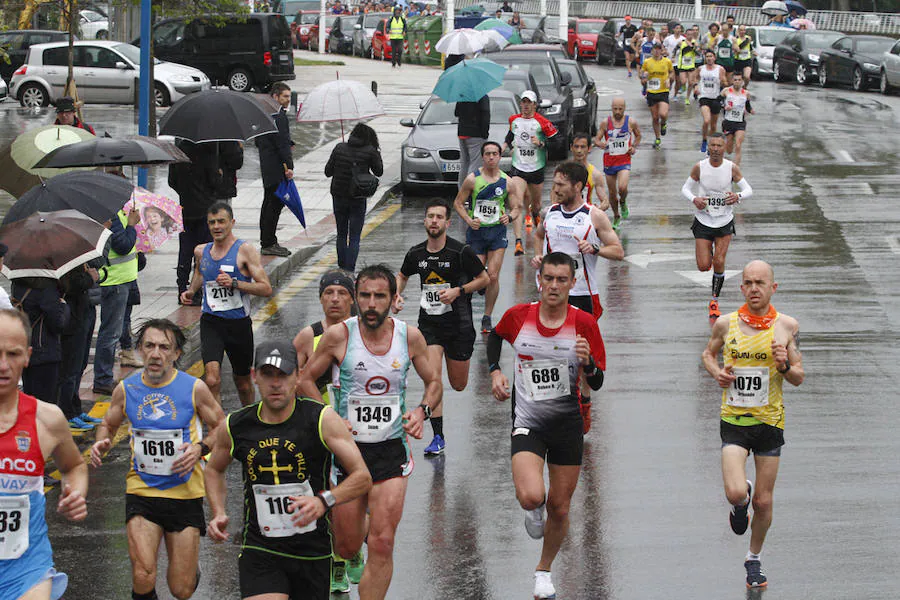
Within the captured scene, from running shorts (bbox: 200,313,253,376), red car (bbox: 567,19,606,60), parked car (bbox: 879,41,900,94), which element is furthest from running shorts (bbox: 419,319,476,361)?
red car (bbox: 567,19,606,60)

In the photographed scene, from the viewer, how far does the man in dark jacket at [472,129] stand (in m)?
19.6

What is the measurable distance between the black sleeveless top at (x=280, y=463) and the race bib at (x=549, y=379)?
6.23ft

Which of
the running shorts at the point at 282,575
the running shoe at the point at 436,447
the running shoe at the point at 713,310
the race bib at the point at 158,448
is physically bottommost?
the running shoe at the point at 713,310

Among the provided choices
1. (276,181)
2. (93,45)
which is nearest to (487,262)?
(276,181)

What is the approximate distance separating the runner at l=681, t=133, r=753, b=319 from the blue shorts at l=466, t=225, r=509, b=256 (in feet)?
7.04

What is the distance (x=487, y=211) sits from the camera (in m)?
13.9

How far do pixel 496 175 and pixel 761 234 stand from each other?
257 inches

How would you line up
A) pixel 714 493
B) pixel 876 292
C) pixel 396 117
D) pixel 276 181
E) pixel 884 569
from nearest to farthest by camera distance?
pixel 884 569
pixel 714 493
pixel 876 292
pixel 276 181
pixel 396 117

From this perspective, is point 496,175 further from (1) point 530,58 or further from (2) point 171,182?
(1) point 530,58

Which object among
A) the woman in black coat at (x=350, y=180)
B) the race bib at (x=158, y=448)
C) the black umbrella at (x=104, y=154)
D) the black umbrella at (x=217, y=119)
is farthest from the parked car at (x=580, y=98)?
the race bib at (x=158, y=448)

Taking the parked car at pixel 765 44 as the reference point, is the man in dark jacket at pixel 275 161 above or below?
above

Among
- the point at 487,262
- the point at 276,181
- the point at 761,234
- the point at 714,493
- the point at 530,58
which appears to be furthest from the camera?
the point at 530,58

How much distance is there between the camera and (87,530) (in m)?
8.91

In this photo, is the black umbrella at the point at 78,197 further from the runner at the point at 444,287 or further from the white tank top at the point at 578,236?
the white tank top at the point at 578,236
